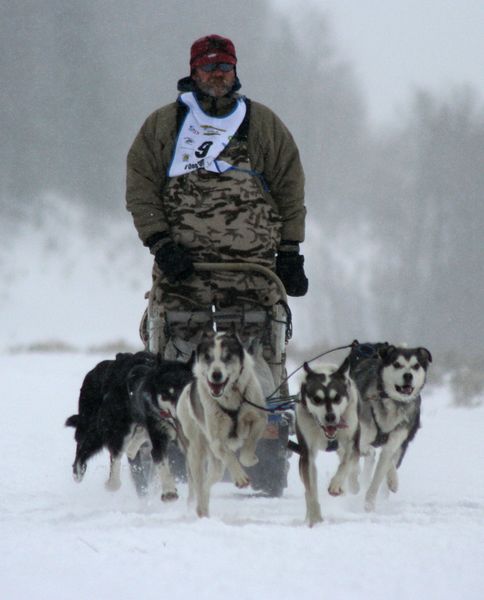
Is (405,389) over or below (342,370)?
below

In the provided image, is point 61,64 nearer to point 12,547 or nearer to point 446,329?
point 446,329

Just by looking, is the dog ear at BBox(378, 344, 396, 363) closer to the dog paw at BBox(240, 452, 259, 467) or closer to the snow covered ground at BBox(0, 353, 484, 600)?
the snow covered ground at BBox(0, 353, 484, 600)

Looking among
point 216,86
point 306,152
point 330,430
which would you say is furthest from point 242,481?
point 306,152

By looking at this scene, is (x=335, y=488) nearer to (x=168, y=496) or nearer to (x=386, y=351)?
(x=168, y=496)

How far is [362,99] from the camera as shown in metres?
45.0

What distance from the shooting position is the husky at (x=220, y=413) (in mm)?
4840

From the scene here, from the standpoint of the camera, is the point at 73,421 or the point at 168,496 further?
the point at 73,421

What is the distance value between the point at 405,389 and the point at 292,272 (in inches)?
35.6

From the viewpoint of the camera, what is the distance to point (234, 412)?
4.93 m

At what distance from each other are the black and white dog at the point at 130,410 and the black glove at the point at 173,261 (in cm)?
44

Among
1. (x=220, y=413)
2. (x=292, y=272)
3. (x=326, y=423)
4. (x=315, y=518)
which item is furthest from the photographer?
(x=292, y=272)

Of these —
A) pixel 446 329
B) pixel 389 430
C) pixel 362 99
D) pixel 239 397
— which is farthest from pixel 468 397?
pixel 362 99

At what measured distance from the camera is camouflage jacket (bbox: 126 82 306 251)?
18.5ft

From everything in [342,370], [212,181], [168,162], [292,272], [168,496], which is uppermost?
[168,162]
